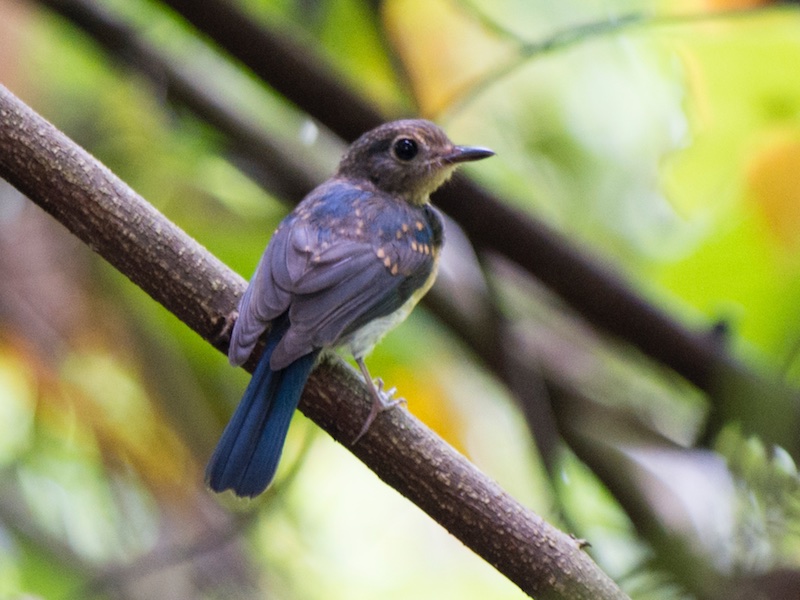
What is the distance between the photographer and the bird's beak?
9.74 ft

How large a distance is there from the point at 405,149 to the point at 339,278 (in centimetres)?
77

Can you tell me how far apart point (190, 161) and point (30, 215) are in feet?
2.05

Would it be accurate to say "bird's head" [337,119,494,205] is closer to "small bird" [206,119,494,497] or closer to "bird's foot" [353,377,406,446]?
"small bird" [206,119,494,497]

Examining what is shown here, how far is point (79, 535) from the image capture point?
11.1 feet

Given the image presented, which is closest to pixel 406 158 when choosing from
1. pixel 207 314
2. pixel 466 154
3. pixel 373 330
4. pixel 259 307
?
pixel 466 154

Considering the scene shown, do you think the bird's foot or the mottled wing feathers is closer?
the bird's foot

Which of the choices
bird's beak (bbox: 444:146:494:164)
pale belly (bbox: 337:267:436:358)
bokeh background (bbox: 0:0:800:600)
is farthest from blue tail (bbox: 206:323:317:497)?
bird's beak (bbox: 444:146:494:164)

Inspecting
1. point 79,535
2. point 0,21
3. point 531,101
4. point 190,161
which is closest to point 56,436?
point 79,535

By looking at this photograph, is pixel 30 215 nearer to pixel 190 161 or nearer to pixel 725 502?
pixel 190 161

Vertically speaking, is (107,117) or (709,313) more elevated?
(709,313)

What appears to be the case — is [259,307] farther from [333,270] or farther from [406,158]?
[406,158]

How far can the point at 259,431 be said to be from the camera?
228cm

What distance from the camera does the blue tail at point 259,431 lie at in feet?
7.26

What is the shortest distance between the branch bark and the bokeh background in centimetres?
68
